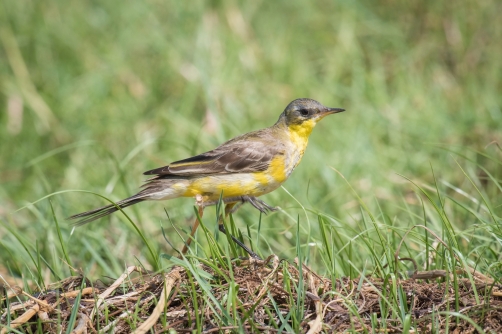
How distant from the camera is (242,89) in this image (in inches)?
335

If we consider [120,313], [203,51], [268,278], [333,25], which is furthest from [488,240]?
[333,25]

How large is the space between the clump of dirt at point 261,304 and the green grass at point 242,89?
249cm

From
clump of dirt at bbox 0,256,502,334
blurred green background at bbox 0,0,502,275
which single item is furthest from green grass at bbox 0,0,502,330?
clump of dirt at bbox 0,256,502,334

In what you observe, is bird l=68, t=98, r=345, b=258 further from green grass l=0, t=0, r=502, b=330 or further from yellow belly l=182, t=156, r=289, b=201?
green grass l=0, t=0, r=502, b=330

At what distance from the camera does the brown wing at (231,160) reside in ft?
16.8

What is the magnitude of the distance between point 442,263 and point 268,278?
3.34 feet

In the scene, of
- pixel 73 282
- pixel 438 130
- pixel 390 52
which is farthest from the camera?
pixel 390 52

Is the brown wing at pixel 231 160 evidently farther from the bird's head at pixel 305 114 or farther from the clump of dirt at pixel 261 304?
the clump of dirt at pixel 261 304

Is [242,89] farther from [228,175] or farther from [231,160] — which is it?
[228,175]

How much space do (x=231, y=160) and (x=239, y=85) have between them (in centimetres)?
336

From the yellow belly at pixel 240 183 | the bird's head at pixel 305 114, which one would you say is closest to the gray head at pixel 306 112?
the bird's head at pixel 305 114

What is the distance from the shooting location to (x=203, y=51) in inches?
343

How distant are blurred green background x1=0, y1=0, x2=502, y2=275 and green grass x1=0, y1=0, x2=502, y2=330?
0.06 ft

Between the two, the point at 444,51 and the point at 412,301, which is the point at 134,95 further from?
the point at 412,301
